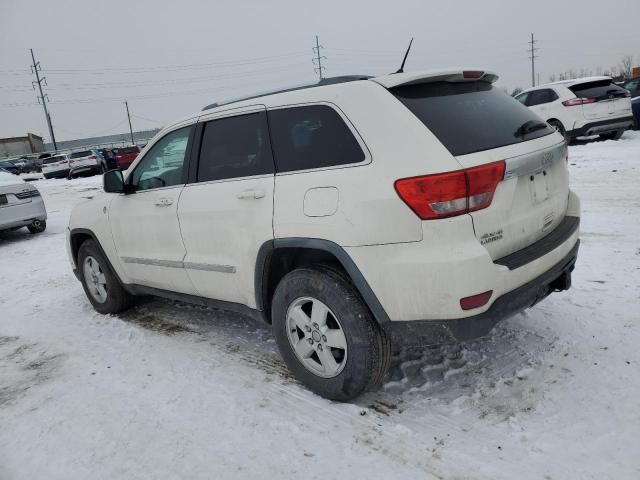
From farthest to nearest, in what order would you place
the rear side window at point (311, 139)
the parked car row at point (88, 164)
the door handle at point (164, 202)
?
the parked car row at point (88, 164)
the door handle at point (164, 202)
the rear side window at point (311, 139)

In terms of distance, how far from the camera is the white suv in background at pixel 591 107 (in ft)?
38.9

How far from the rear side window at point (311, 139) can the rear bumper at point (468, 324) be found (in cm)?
91

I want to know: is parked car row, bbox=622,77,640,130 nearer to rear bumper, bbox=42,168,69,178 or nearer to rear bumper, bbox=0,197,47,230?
rear bumper, bbox=0,197,47,230

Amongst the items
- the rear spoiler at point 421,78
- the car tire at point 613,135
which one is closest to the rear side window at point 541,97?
the car tire at point 613,135

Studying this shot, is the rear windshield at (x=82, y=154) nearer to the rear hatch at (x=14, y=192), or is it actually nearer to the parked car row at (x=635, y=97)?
the rear hatch at (x=14, y=192)

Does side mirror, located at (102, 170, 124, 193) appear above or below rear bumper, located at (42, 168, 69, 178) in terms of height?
above

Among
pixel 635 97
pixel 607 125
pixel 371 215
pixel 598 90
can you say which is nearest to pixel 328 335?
pixel 371 215

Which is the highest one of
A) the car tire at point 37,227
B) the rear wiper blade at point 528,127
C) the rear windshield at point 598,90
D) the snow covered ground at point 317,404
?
the rear windshield at point 598,90

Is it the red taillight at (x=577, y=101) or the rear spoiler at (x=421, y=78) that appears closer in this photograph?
A: the rear spoiler at (x=421, y=78)

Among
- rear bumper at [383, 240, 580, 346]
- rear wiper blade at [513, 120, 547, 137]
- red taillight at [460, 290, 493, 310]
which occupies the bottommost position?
rear bumper at [383, 240, 580, 346]

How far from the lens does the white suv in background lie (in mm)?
11844

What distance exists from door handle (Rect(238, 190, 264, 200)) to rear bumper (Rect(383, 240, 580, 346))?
3.54 ft

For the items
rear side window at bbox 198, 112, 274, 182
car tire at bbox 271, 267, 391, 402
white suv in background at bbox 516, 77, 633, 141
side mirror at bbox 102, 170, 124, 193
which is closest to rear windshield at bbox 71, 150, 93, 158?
white suv in background at bbox 516, 77, 633, 141

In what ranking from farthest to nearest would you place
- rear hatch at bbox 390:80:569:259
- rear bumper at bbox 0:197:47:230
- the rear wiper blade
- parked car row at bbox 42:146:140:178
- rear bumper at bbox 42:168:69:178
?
1. rear bumper at bbox 42:168:69:178
2. parked car row at bbox 42:146:140:178
3. rear bumper at bbox 0:197:47:230
4. the rear wiper blade
5. rear hatch at bbox 390:80:569:259
